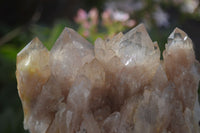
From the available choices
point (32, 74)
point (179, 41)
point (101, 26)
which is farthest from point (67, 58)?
point (101, 26)

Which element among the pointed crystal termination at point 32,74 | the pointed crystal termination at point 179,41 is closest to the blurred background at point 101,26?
the pointed crystal termination at point 179,41

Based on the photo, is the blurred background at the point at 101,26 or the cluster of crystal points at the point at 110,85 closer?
the cluster of crystal points at the point at 110,85

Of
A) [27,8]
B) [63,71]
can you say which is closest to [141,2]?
[63,71]

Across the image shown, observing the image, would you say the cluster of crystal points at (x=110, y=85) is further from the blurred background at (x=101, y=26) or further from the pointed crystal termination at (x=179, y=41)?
the blurred background at (x=101, y=26)

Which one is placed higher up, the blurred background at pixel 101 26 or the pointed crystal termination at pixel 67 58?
the pointed crystal termination at pixel 67 58

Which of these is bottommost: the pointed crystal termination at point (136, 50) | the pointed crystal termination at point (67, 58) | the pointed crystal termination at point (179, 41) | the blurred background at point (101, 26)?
the blurred background at point (101, 26)

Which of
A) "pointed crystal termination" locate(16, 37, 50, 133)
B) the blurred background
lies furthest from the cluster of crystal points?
the blurred background

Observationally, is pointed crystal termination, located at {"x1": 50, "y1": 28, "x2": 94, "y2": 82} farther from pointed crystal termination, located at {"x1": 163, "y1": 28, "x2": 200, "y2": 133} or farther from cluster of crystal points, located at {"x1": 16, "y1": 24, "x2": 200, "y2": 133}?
pointed crystal termination, located at {"x1": 163, "y1": 28, "x2": 200, "y2": 133}

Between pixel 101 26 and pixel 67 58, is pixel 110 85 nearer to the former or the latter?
pixel 67 58

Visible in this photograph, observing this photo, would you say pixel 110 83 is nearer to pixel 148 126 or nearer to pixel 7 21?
pixel 148 126
